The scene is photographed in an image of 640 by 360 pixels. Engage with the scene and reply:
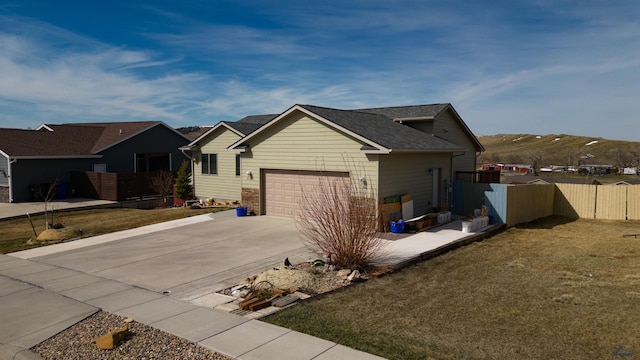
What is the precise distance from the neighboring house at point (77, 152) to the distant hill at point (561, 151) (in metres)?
46.0

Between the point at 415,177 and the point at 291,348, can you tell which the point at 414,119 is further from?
the point at 291,348

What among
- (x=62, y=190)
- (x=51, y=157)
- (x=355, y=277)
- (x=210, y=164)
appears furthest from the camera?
(x=62, y=190)

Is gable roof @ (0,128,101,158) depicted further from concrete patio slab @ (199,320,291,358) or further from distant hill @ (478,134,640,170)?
distant hill @ (478,134,640,170)

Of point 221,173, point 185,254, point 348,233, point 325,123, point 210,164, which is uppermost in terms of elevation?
point 325,123

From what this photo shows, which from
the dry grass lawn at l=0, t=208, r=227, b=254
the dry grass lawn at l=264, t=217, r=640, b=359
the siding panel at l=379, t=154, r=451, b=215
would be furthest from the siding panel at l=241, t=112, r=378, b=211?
the dry grass lawn at l=264, t=217, r=640, b=359

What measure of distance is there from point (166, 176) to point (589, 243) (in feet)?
75.4

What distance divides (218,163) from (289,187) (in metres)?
8.24

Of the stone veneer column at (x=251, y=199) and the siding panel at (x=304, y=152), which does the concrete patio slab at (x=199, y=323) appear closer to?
the siding panel at (x=304, y=152)

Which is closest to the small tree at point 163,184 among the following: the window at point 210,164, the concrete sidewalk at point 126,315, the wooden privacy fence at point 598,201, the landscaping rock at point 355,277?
the window at point 210,164

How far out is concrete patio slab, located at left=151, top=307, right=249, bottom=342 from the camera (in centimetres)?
690

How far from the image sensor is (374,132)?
1662 cm

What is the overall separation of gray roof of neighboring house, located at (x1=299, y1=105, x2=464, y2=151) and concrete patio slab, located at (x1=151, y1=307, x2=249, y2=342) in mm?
9102

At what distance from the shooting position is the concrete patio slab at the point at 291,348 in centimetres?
611

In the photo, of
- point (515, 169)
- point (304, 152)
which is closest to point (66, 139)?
point (304, 152)
